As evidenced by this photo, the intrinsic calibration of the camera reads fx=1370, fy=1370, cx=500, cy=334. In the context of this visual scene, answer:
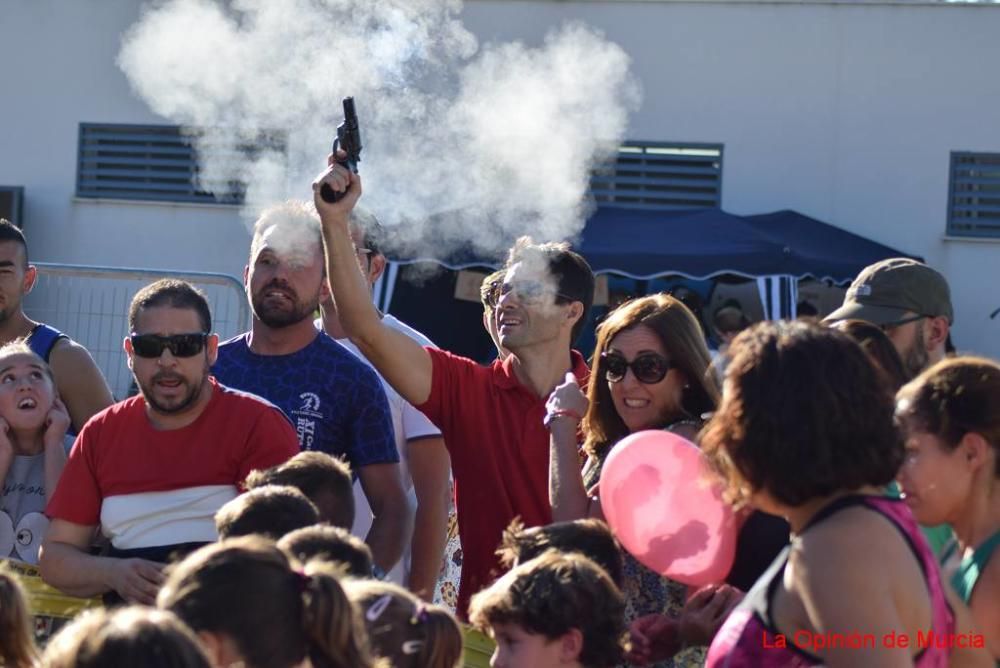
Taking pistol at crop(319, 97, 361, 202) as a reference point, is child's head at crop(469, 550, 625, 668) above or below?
below

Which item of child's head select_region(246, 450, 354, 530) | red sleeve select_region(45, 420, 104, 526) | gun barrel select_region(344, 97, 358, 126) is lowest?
red sleeve select_region(45, 420, 104, 526)

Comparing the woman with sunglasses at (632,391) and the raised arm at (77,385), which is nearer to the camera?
the woman with sunglasses at (632,391)

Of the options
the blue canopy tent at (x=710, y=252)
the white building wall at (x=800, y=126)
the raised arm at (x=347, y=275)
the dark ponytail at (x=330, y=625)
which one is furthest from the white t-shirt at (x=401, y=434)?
the white building wall at (x=800, y=126)

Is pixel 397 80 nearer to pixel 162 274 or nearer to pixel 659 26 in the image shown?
pixel 162 274

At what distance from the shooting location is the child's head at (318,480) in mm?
3553

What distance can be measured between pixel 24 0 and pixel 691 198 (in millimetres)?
6548

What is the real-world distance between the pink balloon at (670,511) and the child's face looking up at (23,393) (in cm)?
229

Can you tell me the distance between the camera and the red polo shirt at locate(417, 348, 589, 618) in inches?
159

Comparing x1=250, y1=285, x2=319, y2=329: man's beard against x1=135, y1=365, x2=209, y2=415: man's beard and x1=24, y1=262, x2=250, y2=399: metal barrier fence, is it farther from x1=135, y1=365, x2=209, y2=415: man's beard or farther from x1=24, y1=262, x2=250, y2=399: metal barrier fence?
x1=24, y1=262, x2=250, y2=399: metal barrier fence

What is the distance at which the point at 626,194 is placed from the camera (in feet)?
42.1

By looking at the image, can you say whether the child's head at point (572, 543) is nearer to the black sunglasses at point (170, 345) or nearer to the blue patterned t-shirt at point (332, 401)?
the blue patterned t-shirt at point (332, 401)

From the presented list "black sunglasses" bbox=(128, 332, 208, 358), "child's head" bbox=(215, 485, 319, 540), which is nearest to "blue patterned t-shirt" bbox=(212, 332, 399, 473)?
"black sunglasses" bbox=(128, 332, 208, 358)

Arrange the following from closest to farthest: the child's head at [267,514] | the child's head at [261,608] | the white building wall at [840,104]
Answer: the child's head at [261,608], the child's head at [267,514], the white building wall at [840,104]

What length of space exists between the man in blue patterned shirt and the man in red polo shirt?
235 millimetres
